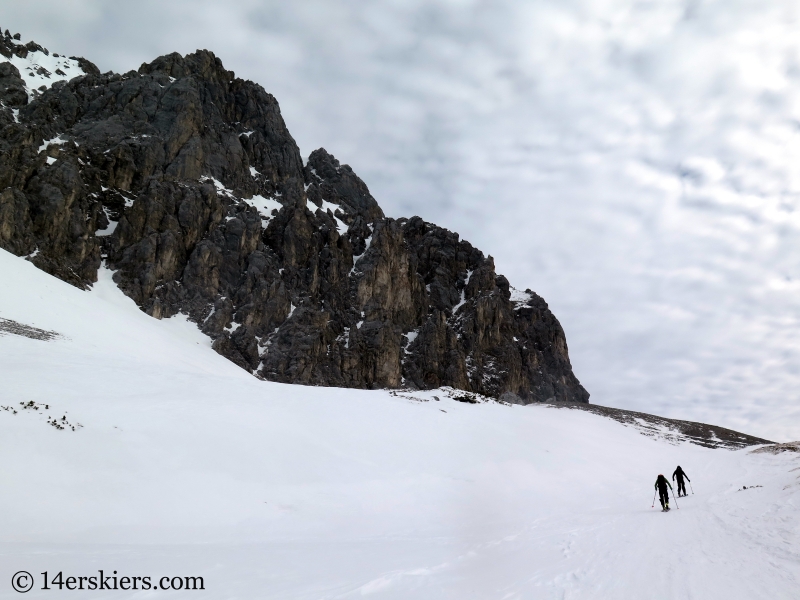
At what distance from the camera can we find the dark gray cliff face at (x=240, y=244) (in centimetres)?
6906

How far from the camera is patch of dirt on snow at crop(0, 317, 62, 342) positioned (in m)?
20.4

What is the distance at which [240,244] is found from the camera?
8269cm

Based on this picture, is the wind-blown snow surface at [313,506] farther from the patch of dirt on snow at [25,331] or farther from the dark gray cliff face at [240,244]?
the dark gray cliff face at [240,244]

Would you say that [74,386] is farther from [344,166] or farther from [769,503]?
[344,166]

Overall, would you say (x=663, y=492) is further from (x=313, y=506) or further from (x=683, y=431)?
(x=683, y=431)

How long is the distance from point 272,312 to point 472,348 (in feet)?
153

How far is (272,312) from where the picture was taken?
79.4m

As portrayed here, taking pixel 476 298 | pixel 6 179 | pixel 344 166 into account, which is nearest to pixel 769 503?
pixel 6 179

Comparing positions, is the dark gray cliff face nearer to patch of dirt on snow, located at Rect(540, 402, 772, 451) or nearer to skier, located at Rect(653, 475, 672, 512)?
patch of dirt on snow, located at Rect(540, 402, 772, 451)

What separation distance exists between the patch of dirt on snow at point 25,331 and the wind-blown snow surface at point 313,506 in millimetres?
703

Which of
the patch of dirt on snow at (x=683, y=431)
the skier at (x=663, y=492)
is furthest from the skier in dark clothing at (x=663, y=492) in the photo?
the patch of dirt on snow at (x=683, y=431)

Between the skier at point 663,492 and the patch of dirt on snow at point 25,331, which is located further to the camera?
the patch of dirt on snow at point 25,331

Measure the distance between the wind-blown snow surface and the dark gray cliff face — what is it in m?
50.6

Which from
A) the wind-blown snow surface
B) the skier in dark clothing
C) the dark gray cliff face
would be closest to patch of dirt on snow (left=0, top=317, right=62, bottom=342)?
the wind-blown snow surface
